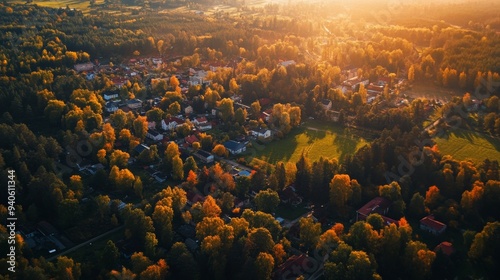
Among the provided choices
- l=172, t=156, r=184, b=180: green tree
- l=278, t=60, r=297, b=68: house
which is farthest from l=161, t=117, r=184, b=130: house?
l=278, t=60, r=297, b=68: house

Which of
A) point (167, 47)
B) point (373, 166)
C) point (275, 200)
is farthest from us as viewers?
point (167, 47)

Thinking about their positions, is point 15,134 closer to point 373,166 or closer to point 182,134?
point 182,134

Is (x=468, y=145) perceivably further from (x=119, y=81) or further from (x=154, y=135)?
(x=119, y=81)

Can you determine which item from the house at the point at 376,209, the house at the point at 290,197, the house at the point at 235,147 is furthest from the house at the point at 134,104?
the house at the point at 376,209

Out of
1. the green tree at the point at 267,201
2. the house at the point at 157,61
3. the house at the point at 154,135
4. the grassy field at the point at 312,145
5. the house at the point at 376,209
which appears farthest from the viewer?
the house at the point at 157,61

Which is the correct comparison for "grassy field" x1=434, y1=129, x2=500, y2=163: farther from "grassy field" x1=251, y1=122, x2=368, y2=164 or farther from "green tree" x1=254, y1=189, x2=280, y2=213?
"green tree" x1=254, y1=189, x2=280, y2=213

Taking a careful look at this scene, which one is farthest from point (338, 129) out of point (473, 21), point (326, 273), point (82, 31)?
point (473, 21)

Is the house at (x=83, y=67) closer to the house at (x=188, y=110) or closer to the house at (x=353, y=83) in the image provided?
the house at (x=188, y=110)
